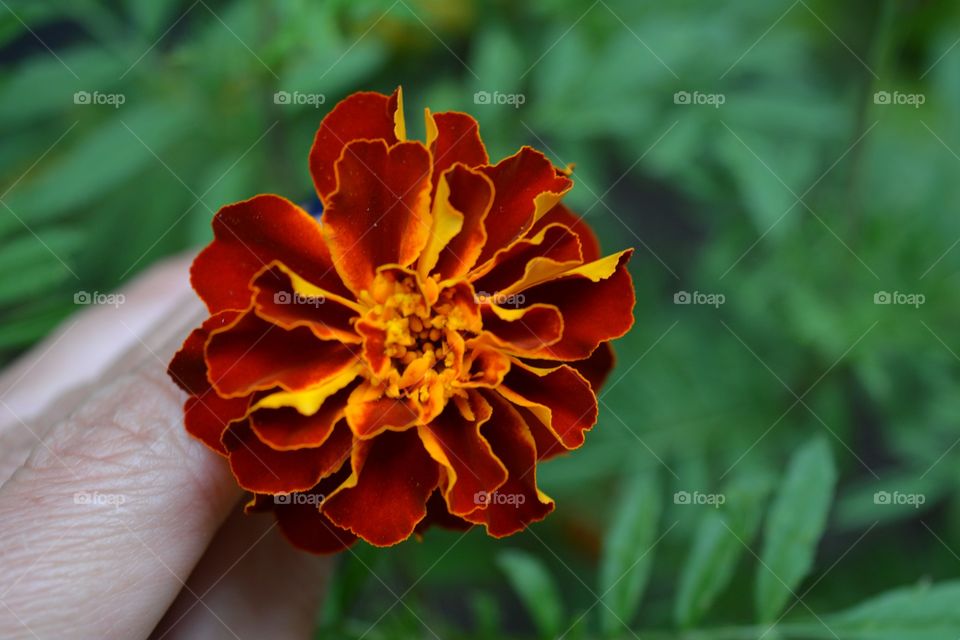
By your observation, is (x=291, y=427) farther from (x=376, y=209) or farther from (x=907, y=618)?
(x=907, y=618)

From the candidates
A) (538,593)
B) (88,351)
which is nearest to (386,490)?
(538,593)

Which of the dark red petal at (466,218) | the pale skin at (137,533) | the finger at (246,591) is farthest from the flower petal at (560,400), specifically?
the finger at (246,591)

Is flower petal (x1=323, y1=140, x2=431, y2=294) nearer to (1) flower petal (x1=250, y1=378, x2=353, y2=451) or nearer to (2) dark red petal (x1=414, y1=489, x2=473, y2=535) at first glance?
(1) flower petal (x1=250, y1=378, x2=353, y2=451)

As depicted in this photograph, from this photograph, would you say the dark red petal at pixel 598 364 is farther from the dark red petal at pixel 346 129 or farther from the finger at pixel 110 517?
the finger at pixel 110 517

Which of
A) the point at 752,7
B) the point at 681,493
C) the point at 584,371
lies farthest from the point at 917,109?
the point at 584,371

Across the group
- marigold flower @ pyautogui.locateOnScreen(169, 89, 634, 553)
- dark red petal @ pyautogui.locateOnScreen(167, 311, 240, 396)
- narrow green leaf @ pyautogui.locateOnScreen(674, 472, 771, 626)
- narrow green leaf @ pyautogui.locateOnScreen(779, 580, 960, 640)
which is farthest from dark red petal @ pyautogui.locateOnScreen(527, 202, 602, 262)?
narrow green leaf @ pyautogui.locateOnScreen(779, 580, 960, 640)
